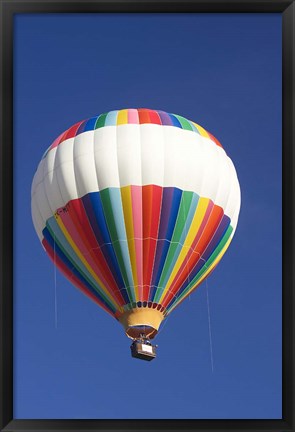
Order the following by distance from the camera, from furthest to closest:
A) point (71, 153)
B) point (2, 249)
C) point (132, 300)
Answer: point (71, 153)
point (132, 300)
point (2, 249)

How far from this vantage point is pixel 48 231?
578 inches

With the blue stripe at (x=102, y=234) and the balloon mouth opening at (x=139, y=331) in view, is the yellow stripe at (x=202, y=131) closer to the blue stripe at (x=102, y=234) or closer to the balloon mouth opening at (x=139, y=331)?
the blue stripe at (x=102, y=234)

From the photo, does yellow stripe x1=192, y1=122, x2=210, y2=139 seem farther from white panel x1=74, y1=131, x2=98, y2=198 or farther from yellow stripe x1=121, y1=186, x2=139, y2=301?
yellow stripe x1=121, y1=186, x2=139, y2=301

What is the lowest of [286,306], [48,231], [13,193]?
[286,306]

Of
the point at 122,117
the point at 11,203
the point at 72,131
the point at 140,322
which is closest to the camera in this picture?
the point at 11,203

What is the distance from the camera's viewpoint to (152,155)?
556 inches

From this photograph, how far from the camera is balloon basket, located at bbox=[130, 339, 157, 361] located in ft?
43.1

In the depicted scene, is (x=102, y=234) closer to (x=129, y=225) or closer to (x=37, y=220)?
(x=129, y=225)

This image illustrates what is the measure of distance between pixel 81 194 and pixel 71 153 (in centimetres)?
90

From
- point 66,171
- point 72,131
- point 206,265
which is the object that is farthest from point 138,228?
point 72,131

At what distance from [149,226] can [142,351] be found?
76.6 inches

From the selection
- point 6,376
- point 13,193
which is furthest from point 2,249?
point 6,376

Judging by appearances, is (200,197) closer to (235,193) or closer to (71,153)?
(235,193)

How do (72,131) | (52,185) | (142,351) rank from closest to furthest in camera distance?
(142,351) < (52,185) < (72,131)
